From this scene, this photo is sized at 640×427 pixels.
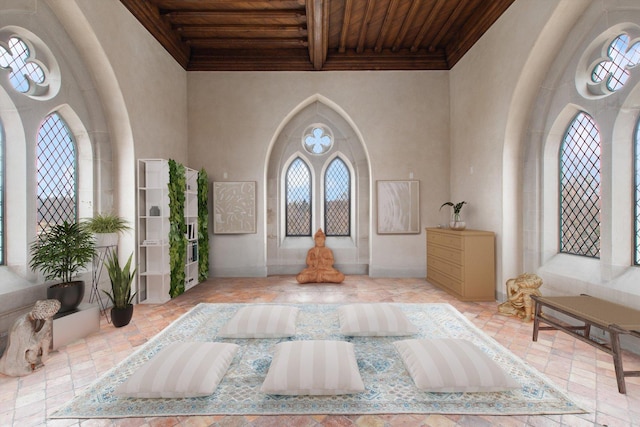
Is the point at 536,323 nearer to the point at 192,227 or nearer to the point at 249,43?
the point at 192,227

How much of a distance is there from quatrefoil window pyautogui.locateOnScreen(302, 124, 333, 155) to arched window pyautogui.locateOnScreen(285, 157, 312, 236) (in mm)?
403

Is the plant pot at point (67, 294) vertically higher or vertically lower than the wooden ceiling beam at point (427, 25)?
lower

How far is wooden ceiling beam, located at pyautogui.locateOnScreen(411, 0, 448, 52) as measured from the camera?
4.67 metres

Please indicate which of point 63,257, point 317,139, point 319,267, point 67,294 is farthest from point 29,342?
point 317,139

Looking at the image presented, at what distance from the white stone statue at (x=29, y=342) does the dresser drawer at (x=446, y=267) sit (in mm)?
4993

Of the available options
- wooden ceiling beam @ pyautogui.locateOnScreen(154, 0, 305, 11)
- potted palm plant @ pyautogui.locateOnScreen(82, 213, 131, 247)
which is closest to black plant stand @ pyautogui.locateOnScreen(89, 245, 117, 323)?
potted palm plant @ pyautogui.locateOnScreen(82, 213, 131, 247)

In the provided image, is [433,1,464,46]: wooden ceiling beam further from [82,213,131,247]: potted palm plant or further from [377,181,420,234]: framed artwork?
[82,213,131,247]: potted palm plant

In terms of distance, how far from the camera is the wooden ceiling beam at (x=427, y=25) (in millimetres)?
4672

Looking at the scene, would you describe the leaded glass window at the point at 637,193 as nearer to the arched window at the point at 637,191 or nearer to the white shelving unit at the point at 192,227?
the arched window at the point at 637,191

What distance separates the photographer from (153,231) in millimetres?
4531

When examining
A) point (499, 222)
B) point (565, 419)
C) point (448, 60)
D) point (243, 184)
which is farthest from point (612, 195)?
point (243, 184)

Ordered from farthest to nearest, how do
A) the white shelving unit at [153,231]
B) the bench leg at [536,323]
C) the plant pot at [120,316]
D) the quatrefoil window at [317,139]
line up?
the quatrefoil window at [317,139], the white shelving unit at [153,231], the plant pot at [120,316], the bench leg at [536,323]

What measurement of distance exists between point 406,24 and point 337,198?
366 centimetres

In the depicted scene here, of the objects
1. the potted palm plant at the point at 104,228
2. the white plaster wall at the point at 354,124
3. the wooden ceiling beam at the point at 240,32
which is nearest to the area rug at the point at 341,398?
the potted palm plant at the point at 104,228
